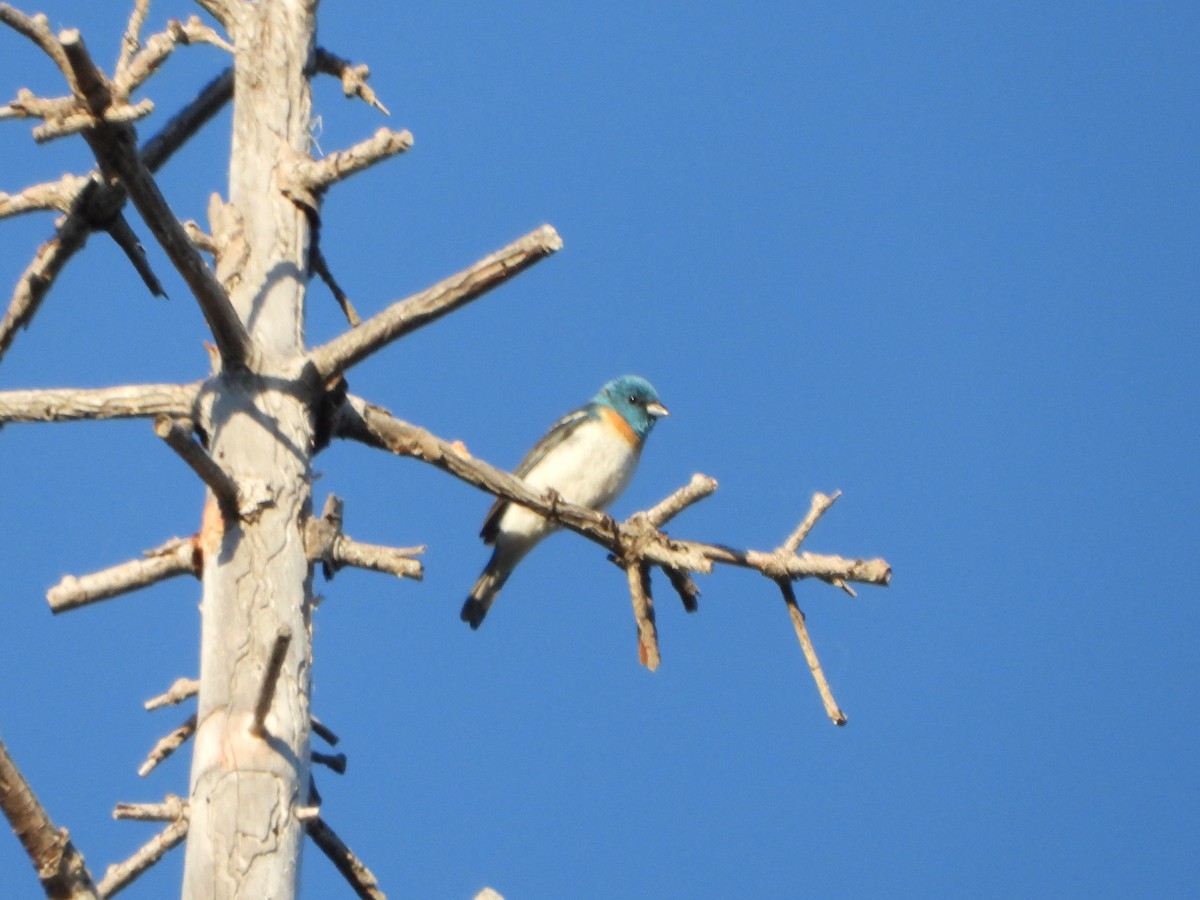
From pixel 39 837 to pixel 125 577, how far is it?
1.31 m

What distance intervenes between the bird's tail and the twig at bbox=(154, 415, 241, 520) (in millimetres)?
5334

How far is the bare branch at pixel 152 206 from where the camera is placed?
3934mm

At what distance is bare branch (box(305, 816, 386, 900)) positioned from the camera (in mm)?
4707

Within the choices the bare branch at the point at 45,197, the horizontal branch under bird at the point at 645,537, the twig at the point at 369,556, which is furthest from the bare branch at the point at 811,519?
the bare branch at the point at 45,197

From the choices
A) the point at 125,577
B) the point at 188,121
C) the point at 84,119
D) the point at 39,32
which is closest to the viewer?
the point at 84,119

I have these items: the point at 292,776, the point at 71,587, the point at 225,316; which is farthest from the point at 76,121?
the point at 292,776

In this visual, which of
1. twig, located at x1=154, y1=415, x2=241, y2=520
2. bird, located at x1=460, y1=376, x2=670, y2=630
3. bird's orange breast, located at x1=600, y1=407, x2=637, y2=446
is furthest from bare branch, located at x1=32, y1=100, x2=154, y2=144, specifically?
bird's orange breast, located at x1=600, y1=407, x2=637, y2=446

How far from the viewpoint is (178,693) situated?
4.92 metres

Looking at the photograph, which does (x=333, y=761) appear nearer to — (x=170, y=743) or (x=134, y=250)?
(x=170, y=743)

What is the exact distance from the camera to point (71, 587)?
4.60 meters

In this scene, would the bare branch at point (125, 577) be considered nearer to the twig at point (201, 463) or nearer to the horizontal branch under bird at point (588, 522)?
the twig at point (201, 463)

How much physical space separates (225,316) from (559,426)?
6.07 m

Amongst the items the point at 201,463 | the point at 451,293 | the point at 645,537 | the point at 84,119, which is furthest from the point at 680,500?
the point at 84,119

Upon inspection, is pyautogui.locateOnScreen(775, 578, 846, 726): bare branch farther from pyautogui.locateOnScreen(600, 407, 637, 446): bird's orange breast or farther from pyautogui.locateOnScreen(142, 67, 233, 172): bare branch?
pyautogui.locateOnScreen(600, 407, 637, 446): bird's orange breast
